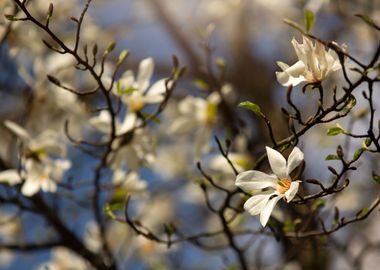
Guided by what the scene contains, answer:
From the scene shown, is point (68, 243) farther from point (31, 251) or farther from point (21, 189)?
point (21, 189)

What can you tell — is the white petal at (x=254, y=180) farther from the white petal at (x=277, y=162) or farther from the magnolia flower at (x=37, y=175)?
the magnolia flower at (x=37, y=175)

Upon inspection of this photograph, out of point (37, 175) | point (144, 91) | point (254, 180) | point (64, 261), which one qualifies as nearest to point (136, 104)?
point (144, 91)

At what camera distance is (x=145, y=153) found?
1.15 meters

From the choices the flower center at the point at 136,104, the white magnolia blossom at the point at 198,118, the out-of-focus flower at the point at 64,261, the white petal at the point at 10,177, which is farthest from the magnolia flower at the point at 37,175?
the out-of-focus flower at the point at 64,261

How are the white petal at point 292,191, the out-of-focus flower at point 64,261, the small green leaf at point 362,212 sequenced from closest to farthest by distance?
1. the white petal at point 292,191
2. the small green leaf at point 362,212
3. the out-of-focus flower at point 64,261

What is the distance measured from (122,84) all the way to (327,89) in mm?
1327

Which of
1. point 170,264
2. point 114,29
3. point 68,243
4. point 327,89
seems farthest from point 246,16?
point 68,243

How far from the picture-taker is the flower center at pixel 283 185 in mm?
752

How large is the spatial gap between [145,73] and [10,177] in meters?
0.41

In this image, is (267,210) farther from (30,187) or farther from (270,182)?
(30,187)

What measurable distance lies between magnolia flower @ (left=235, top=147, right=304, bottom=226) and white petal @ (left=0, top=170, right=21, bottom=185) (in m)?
0.64

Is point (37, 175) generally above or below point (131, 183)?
above

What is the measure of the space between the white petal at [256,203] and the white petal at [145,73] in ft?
1.49

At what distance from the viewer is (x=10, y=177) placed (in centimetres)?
117
